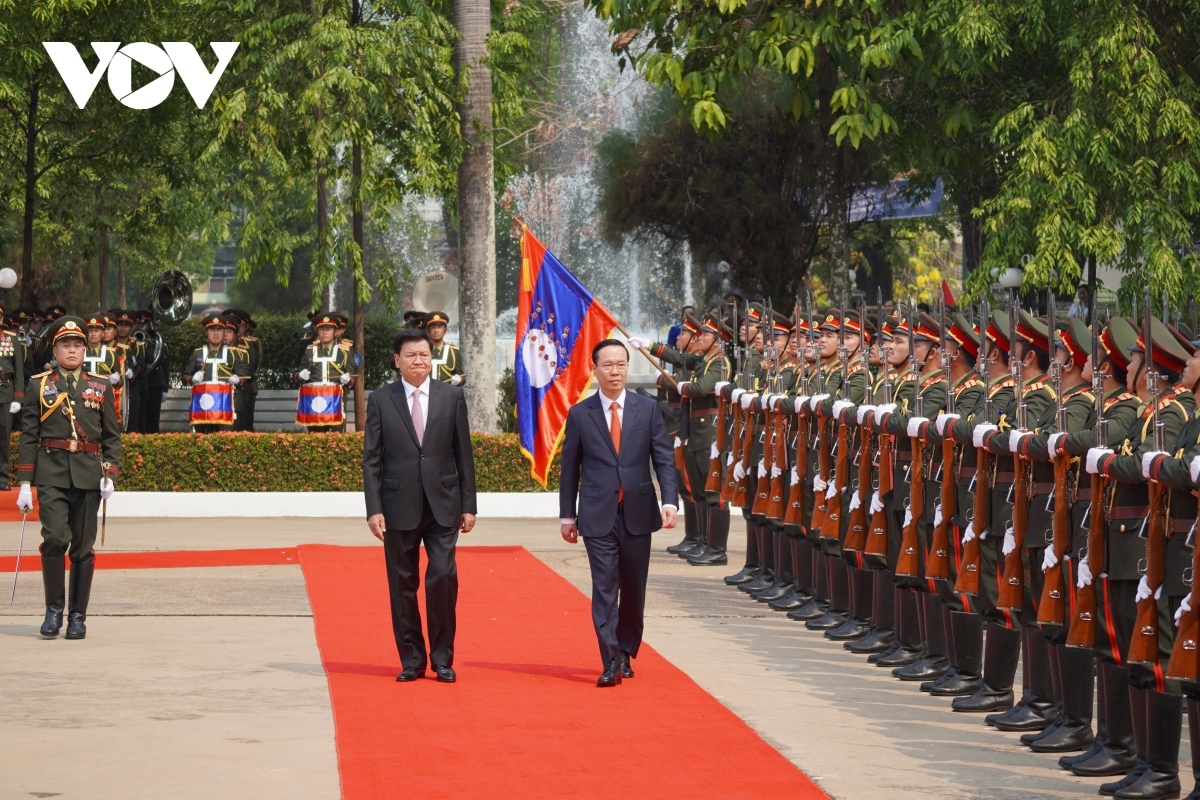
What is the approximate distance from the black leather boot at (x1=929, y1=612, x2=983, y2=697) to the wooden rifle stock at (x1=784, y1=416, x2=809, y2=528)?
2.62 m

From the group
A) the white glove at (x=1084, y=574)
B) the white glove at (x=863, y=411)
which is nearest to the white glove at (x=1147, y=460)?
the white glove at (x=1084, y=574)

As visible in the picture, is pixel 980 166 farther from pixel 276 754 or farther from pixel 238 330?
pixel 276 754

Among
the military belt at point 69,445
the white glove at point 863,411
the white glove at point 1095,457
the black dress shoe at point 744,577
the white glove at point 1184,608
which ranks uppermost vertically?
the white glove at point 863,411

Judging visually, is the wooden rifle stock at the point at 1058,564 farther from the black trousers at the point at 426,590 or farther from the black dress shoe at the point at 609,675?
the black trousers at the point at 426,590

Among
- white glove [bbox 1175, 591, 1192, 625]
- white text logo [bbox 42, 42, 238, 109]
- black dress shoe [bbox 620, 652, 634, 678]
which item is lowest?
black dress shoe [bbox 620, 652, 634, 678]

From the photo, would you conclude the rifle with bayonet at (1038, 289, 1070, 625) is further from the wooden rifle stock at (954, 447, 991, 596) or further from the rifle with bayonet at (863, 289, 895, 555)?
the rifle with bayonet at (863, 289, 895, 555)

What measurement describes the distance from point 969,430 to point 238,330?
52.5ft

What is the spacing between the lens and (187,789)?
7.19 m

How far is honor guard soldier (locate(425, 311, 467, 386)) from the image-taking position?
68.7 feet

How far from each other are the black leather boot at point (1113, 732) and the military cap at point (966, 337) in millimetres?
2662

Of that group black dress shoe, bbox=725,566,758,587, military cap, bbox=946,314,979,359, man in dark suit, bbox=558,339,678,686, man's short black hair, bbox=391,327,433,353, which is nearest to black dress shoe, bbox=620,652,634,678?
man in dark suit, bbox=558,339,678,686

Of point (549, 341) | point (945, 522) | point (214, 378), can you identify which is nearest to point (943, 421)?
point (945, 522)

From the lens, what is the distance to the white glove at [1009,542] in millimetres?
8266

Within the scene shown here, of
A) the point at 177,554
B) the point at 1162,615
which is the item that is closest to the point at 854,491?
the point at 1162,615
